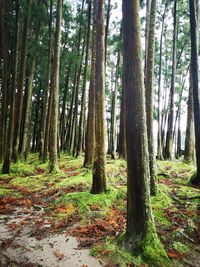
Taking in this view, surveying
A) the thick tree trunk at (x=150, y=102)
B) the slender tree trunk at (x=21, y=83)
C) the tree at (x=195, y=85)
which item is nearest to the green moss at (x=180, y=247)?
the thick tree trunk at (x=150, y=102)

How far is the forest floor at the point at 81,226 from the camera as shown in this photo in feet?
13.5

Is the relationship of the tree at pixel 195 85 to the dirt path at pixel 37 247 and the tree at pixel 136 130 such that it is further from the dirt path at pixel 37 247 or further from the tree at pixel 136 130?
the dirt path at pixel 37 247

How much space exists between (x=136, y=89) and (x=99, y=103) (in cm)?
299

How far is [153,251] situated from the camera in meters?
4.05

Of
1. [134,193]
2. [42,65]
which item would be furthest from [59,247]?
[42,65]

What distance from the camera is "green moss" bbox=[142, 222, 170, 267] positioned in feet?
13.0

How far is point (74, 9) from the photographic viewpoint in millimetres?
19500

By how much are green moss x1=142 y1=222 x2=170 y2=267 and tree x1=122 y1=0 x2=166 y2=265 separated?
0.02 m

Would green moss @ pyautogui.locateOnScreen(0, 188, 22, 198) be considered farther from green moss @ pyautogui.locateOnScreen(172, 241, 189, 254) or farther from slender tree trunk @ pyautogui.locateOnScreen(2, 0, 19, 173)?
green moss @ pyautogui.locateOnScreen(172, 241, 189, 254)

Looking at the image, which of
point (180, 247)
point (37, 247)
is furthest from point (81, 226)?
point (180, 247)

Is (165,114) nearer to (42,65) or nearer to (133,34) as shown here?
(42,65)

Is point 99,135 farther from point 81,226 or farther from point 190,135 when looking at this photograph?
point 190,135

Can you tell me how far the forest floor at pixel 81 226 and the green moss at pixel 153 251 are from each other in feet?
0.42

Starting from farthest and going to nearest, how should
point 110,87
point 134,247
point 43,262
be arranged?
1. point 110,87
2. point 134,247
3. point 43,262
